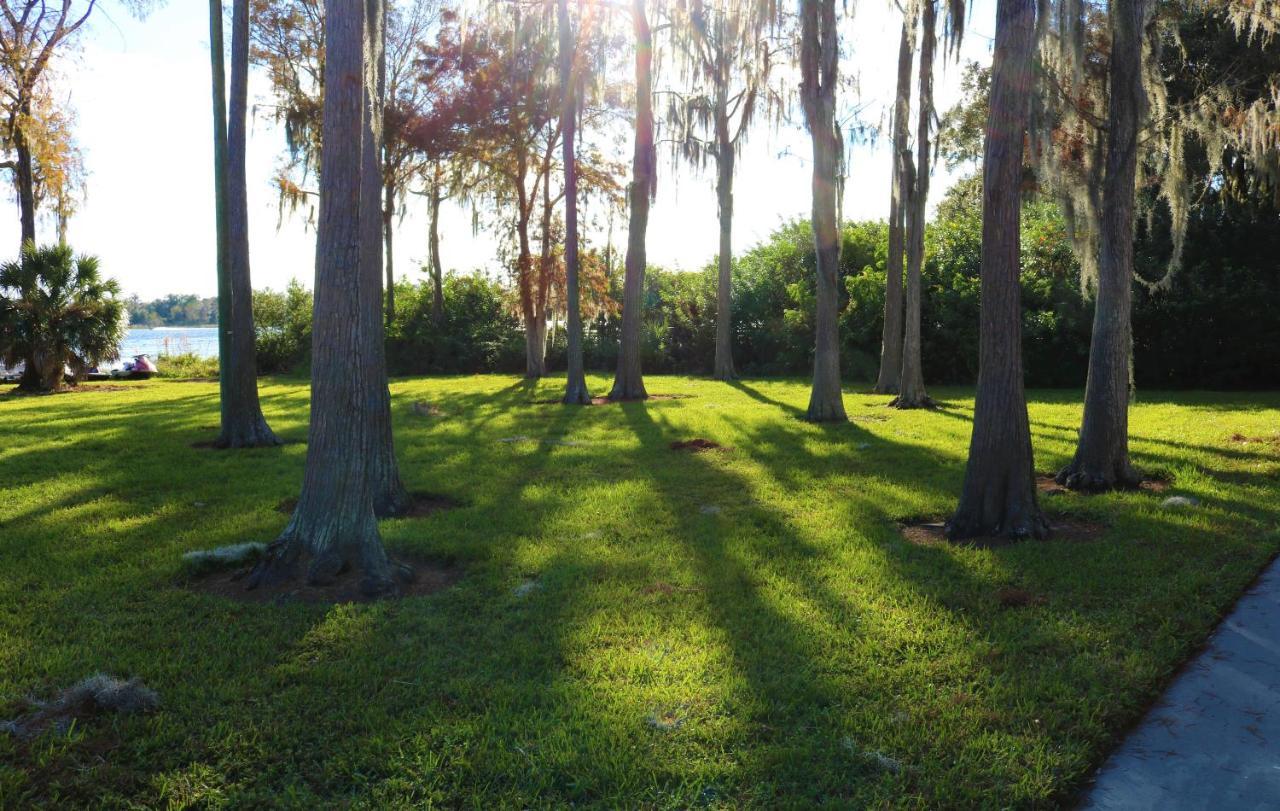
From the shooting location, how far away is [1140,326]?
58.2 feet

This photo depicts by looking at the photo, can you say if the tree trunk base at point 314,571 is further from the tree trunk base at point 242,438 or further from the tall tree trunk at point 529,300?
the tall tree trunk at point 529,300

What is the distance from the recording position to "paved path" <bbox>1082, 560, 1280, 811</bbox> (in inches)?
109

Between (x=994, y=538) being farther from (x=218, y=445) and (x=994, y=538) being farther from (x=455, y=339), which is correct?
(x=455, y=339)

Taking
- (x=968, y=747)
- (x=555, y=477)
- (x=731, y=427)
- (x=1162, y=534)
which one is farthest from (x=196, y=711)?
(x=731, y=427)

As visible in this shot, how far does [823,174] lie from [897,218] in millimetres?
4041

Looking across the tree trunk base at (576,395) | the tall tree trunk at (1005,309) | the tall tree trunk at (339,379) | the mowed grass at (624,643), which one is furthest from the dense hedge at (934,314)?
the tall tree trunk at (339,379)

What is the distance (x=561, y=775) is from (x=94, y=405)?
636 inches

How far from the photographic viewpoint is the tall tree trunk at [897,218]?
14.6 m

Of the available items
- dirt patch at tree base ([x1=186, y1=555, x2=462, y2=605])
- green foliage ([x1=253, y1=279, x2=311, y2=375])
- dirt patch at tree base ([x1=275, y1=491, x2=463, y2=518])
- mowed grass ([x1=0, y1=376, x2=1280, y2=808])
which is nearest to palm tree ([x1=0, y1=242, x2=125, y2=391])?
green foliage ([x1=253, y1=279, x2=311, y2=375])

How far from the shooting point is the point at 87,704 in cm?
335

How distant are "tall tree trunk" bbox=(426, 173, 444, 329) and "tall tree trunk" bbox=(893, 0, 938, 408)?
14.1m

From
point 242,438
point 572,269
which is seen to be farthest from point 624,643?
point 572,269

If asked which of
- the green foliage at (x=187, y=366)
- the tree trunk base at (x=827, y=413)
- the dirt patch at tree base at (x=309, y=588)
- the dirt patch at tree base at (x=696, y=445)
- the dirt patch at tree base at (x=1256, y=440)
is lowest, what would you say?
the dirt patch at tree base at (x=309, y=588)

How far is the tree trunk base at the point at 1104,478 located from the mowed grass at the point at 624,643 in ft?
1.27
